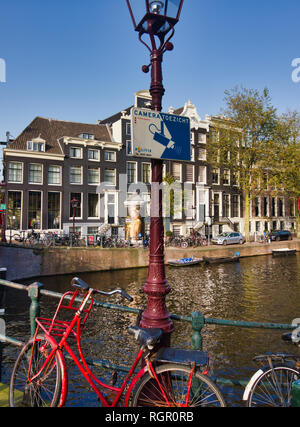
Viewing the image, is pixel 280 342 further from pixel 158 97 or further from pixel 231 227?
pixel 231 227

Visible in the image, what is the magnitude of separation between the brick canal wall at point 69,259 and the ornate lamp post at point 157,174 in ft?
61.2

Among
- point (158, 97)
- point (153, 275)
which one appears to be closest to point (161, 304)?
point (153, 275)

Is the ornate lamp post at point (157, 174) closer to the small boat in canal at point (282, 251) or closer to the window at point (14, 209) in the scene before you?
the window at point (14, 209)

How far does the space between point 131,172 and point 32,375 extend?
32.2 meters

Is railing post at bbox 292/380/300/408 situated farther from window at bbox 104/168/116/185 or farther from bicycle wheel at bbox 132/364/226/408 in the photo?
window at bbox 104/168/116/185

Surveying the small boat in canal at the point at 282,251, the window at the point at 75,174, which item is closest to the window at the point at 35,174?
the window at the point at 75,174

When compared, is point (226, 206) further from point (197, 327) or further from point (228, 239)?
point (197, 327)

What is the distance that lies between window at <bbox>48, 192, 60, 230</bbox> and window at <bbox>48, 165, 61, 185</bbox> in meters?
1.09

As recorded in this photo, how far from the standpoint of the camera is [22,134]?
30312 mm

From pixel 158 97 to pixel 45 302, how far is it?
12.7m

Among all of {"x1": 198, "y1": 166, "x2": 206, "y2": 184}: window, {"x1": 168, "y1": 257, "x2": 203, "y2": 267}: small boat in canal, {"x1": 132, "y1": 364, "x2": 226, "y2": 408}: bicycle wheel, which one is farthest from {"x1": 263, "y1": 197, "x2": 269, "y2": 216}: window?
{"x1": 132, "y1": 364, "x2": 226, "y2": 408}: bicycle wheel

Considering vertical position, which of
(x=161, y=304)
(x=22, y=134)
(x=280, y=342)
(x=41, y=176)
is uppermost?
(x=22, y=134)

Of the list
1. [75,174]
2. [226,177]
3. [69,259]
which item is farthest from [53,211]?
[226,177]

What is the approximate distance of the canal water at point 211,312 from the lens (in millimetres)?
8688
